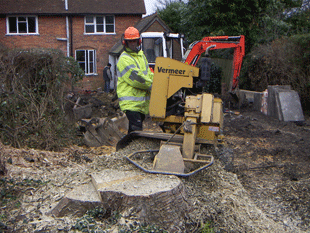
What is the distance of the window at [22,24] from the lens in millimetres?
22125

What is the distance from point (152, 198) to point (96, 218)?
518mm

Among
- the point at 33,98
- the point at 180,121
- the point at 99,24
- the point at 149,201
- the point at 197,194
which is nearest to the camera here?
the point at 149,201

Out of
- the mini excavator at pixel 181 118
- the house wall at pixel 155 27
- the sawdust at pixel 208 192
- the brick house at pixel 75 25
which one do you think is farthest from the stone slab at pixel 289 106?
the brick house at pixel 75 25

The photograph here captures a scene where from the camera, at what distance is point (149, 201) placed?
9.95 ft

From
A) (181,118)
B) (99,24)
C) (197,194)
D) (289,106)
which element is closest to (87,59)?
(99,24)

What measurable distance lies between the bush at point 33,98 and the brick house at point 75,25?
48.2 feet

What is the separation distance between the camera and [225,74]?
1877cm

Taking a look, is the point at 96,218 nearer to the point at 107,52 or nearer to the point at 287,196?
the point at 287,196

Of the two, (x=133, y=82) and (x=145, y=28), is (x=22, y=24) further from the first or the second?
(x=133, y=82)

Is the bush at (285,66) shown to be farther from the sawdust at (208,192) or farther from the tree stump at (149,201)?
the tree stump at (149,201)

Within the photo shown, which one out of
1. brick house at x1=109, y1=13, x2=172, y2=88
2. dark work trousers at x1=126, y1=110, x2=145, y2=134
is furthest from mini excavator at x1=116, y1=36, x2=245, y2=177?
brick house at x1=109, y1=13, x2=172, y2=88

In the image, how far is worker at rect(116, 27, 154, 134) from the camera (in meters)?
4.90

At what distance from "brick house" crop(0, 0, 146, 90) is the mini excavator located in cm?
1727

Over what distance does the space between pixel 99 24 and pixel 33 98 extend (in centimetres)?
1715
